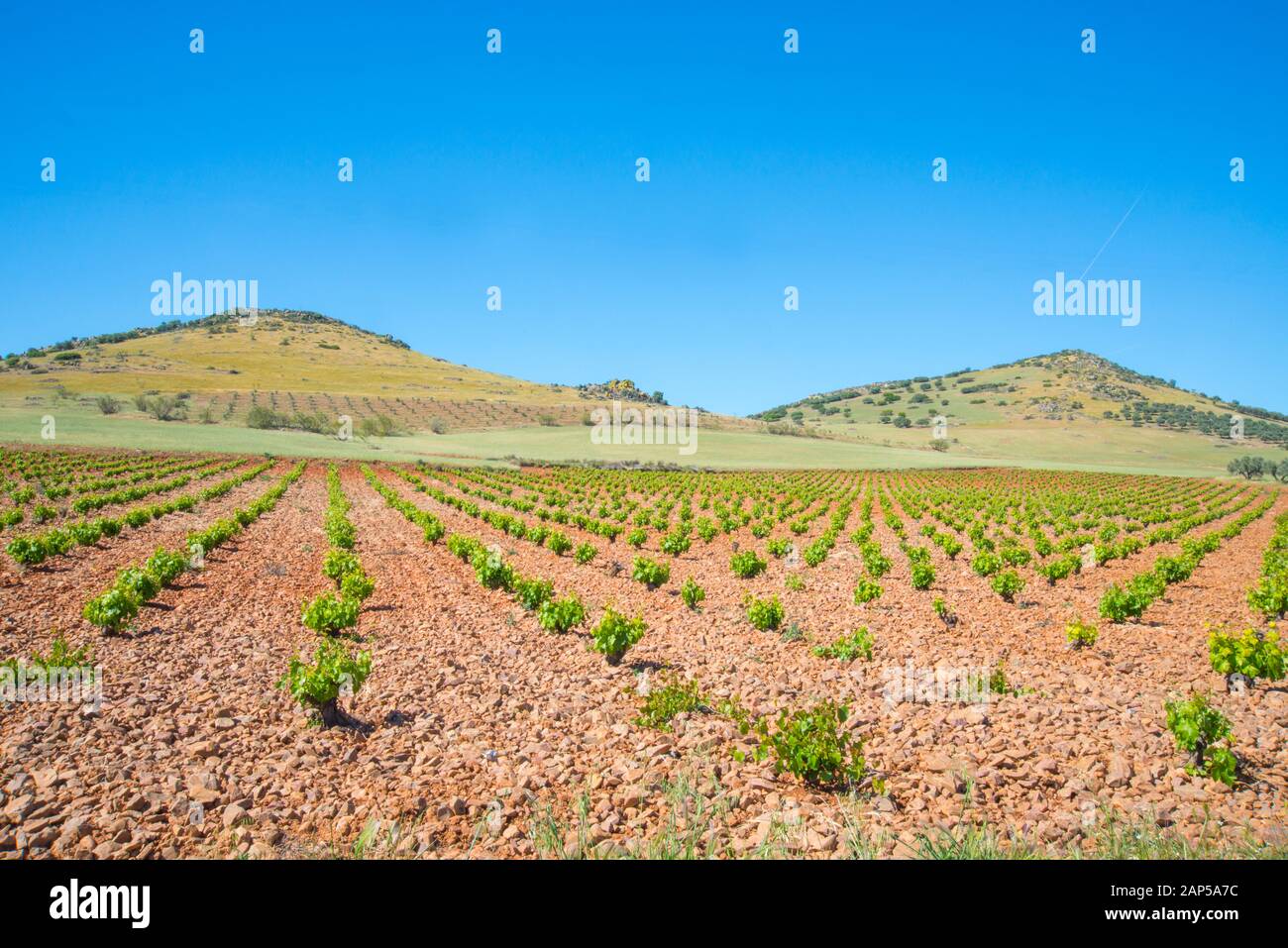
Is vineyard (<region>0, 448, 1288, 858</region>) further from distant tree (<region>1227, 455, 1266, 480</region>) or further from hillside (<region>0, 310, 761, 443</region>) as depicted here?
hillside (<region>0, 310, 761, 443</region>)

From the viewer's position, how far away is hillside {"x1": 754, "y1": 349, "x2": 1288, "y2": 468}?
387 ft

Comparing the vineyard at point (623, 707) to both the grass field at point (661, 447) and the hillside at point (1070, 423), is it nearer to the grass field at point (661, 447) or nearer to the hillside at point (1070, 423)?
the grass field at point (661, 447)

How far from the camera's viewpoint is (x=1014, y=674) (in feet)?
34.9

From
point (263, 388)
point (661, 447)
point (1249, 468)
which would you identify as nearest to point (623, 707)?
point (661, 447)

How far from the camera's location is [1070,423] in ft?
467

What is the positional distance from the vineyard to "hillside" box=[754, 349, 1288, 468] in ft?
377

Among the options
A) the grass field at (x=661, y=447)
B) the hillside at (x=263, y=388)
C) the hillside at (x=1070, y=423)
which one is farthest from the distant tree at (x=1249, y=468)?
the hillside at (x=263, y=388)

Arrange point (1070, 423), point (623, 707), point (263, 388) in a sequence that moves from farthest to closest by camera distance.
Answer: point (1070, 423)
point (263, 388)
point (623, 707)

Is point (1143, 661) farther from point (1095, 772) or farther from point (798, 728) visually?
point (798, 728)

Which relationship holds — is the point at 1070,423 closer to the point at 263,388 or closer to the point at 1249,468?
the point at 1249,468

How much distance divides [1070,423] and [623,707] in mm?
166399


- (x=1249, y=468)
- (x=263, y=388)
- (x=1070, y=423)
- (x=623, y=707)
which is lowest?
(x=623, y=707)

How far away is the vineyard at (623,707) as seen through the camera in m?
6.02
